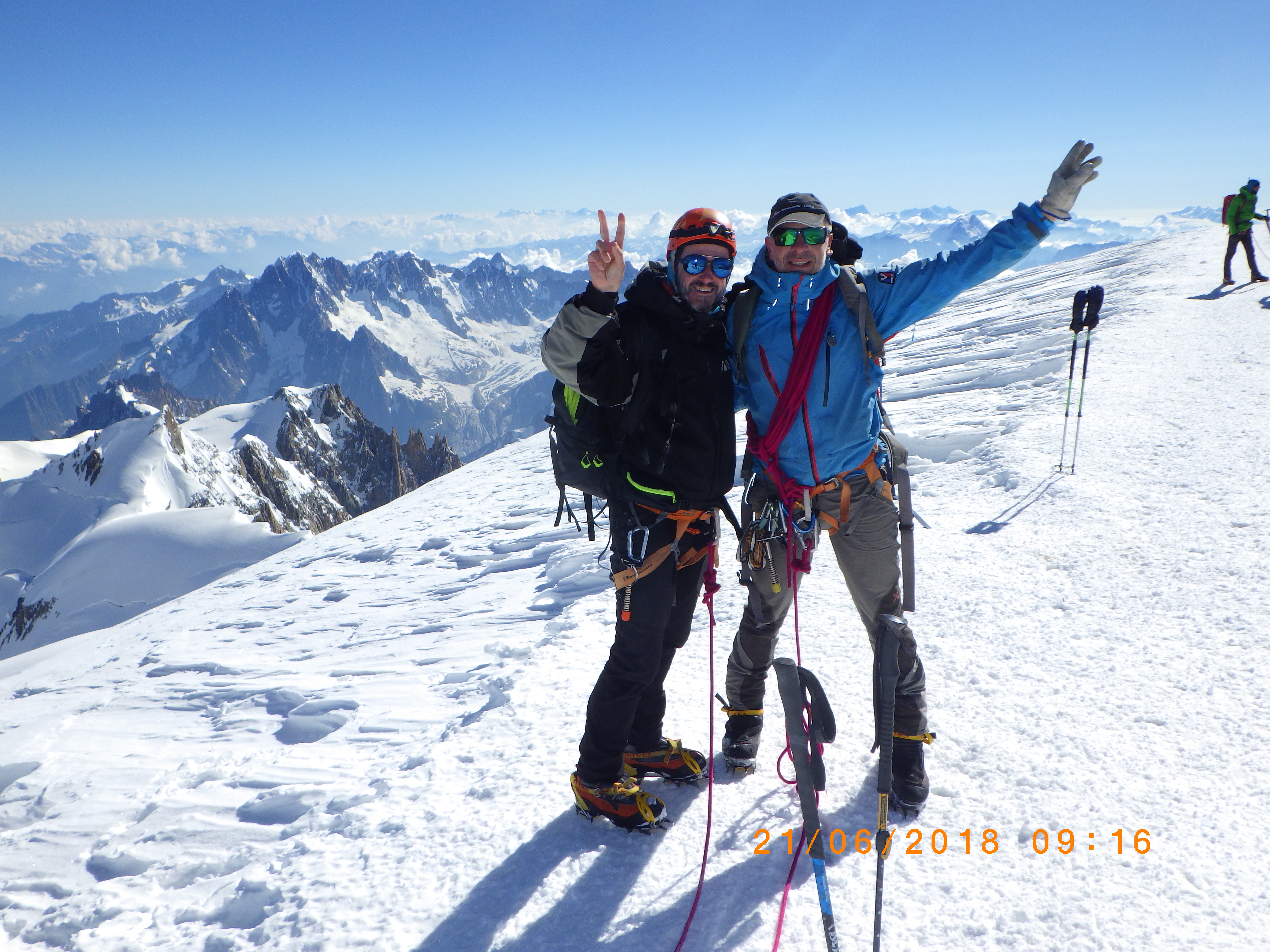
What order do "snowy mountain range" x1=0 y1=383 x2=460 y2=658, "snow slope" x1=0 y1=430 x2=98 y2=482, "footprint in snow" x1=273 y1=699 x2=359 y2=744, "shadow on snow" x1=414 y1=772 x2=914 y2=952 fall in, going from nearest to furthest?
"shadow on snow" x1=414 y1=772 x2=914 y2=952 → "footprint in snow" x1=273 y1=699 x2=359 y2=744 → "snowy mountain range" x1=0 y1=383 x2=460 y2=658 → "snow slope" x1=0 y1=430 x2=98 y2=482

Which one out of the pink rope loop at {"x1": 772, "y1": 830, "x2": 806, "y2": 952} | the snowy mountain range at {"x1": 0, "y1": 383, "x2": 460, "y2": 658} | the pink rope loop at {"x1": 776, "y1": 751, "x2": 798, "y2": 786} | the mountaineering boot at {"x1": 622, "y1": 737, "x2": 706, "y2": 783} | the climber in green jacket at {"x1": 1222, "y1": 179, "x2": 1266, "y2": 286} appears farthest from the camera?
the snowy mountain range at {"x1": 0, "y1": 383, "x2": 460, "y2": 658}

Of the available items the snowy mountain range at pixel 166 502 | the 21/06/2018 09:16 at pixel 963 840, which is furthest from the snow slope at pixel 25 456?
the 21/06/2018 09:16 at pixel 963 840

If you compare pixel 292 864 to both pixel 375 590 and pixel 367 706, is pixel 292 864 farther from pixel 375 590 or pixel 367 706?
pixel 375 590

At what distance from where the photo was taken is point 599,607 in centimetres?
684

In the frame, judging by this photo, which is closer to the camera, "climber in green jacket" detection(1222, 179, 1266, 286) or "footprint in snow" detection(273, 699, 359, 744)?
"footprint in snow" detection(273, 699, 359, 744)

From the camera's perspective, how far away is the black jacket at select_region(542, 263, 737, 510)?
330cm

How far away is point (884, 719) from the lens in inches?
125

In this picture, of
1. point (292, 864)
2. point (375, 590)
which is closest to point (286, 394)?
point (375, 590)

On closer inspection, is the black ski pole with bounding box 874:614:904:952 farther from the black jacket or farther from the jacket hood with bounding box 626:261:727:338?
the jacket hood with bounding box 626:261:727:338

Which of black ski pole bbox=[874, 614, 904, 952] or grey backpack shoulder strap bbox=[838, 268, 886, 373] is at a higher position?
grey backpack shoulder strap bbox=[838, 268, 886, 373]

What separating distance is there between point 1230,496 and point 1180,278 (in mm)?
21421

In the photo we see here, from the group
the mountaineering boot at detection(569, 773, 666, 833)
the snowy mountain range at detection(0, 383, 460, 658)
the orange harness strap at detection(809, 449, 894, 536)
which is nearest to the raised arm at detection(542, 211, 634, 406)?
the orange harness strap at detection(809, 449, 894, 536)

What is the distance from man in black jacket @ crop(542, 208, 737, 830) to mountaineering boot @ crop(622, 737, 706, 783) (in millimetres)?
272

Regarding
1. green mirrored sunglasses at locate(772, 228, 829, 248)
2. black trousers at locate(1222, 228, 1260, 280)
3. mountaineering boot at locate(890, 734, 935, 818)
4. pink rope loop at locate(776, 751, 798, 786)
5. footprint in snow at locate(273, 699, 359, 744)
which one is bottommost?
footprint in snow at locate(273, 699, 359, 744)
